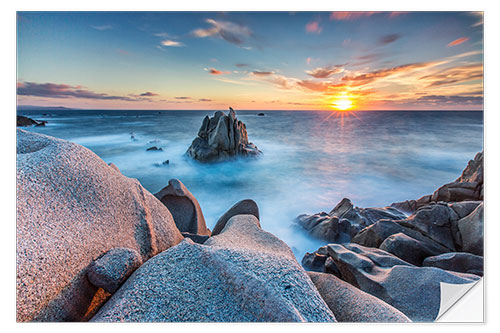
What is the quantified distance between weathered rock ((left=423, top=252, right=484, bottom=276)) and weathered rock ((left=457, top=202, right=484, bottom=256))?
0.38 meters

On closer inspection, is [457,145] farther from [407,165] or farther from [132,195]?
[132,195]

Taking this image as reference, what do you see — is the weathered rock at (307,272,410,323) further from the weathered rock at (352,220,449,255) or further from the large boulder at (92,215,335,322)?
the weathered rock at (352,220,449,255)

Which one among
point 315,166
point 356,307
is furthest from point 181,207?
point 315,166

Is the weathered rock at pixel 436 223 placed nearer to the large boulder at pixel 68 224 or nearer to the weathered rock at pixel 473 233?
the weathered rock at pixel 473 233

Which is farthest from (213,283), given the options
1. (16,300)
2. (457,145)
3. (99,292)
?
(457,145)

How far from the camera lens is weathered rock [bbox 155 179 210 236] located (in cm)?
372

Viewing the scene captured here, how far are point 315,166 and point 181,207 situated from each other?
485cm

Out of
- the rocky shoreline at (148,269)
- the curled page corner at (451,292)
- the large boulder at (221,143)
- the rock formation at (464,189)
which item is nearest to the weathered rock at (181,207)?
the rocky shoreline at (148,269)

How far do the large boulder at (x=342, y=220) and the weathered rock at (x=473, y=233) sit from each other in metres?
1.67

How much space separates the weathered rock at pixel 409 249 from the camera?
123 inches

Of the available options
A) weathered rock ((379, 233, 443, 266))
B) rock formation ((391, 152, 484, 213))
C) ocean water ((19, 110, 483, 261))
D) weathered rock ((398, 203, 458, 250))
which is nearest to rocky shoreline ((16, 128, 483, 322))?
weathered rock ((379, 233, 443, 266))
